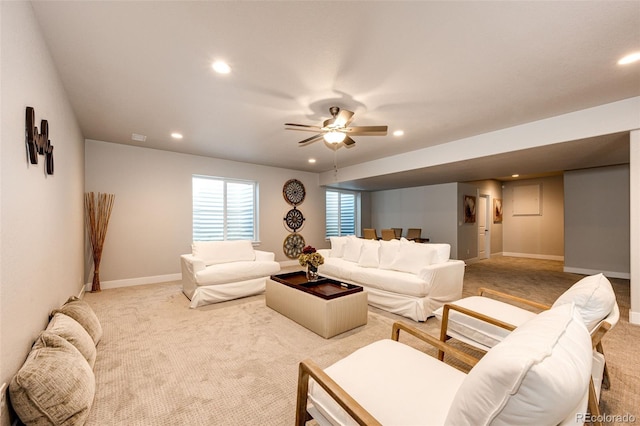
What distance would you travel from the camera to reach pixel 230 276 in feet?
13.0

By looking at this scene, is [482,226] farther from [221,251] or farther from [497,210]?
[221,251]

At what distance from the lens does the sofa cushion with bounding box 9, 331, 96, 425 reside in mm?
1344

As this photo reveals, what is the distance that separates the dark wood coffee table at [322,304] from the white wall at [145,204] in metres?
2.98

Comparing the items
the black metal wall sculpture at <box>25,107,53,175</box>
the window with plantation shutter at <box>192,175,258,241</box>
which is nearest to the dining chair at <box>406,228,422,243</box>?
the window with plantation shutter at <box>192,175,258,241</box>

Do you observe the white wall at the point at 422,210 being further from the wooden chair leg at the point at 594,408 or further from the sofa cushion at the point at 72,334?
the sofa cushion at the point at 72,334

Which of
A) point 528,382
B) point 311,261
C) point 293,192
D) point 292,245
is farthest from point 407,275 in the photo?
point 293,192

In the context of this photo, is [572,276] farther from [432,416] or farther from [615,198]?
[432,416]

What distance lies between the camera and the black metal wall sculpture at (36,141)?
168 cm

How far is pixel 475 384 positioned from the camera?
0.79 meters

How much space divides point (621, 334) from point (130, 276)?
6.88m

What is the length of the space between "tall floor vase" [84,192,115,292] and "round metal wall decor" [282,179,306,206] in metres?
3.63

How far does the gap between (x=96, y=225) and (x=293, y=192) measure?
4053 millimetres

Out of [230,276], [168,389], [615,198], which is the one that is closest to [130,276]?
[230,276]

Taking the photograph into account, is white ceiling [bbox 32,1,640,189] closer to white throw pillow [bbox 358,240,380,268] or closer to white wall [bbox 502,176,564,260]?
white throw pillow [bbox 358,240,380,268]
